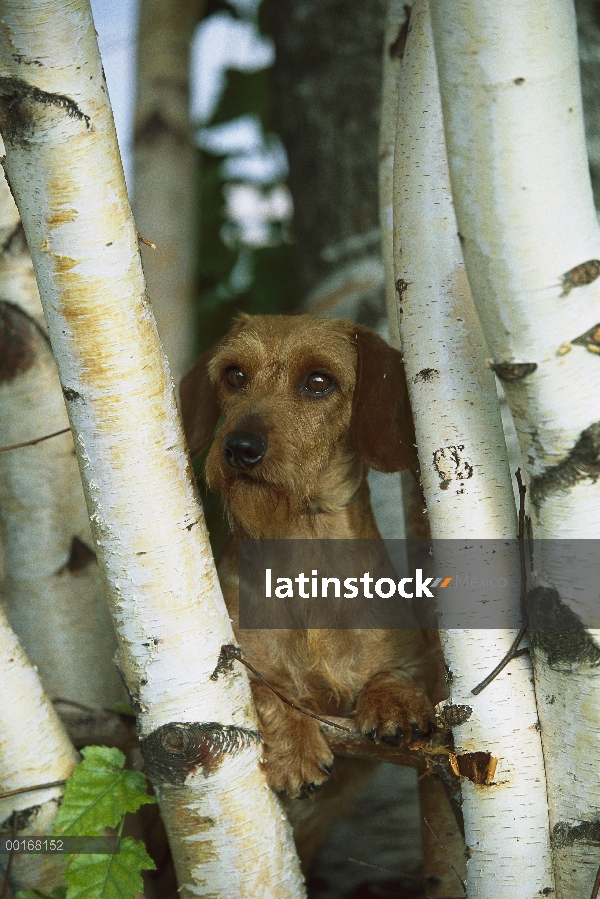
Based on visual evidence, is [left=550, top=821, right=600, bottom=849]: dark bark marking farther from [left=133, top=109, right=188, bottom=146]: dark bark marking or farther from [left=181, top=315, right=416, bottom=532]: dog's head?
[left=133, top=109, right=188, bottom=146]: dark bark marking

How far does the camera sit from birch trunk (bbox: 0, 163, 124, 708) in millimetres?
2365

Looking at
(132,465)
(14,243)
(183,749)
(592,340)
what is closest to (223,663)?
(183,749)

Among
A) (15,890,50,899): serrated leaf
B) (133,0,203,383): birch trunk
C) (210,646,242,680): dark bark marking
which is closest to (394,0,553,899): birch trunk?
(210,646,242,680): dark bark marking

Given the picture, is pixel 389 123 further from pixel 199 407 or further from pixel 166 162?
pixel 166 162

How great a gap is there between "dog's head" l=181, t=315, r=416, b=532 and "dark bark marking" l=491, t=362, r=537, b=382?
81 centimetres

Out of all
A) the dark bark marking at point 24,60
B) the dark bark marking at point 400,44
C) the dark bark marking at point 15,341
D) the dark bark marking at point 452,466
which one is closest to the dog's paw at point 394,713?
the dark bark marking at point 452,466

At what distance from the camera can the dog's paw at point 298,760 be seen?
1.96 metres

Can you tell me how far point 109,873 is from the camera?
5.79 feet

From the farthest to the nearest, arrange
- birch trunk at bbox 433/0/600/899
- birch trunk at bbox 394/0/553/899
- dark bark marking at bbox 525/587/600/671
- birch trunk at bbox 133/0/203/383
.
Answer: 1. birch trunk at bbox 133/0/203/383
2. birch trunk at bbox 394/0/553/899
3. dark bark marking at bbox 525/587/600/671
4. birch trunk at bbox 433/0/600/899

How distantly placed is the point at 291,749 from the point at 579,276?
1344mm

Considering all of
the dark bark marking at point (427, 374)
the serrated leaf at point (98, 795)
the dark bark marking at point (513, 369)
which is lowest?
the serrated leaf at point (98, 795)

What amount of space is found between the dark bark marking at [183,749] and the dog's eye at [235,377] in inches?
46.7

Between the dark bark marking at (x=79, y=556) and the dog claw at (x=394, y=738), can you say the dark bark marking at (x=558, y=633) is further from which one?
the dark bark marking at (x=79, y=556)

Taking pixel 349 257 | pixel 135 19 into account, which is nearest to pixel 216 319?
pixel 349 257
